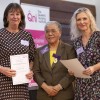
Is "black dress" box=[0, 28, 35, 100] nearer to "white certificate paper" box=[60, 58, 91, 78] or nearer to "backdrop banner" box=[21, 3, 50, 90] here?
"white certificate paper" box=[60, 58, 91, 78]

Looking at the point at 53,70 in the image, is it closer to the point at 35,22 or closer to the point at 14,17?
the point at 14,17

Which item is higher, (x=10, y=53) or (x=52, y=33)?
(x=52, y=33)

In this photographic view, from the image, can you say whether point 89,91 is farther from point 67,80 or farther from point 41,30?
point 41,30

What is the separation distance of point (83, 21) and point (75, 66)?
1.45 feet

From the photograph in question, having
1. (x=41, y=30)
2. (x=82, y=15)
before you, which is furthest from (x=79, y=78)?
(x=41, y=30)

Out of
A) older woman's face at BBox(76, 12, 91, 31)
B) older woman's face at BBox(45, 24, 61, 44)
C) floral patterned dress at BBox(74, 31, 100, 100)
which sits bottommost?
floral patterned dress at BBox(74, 31, 100, 100)

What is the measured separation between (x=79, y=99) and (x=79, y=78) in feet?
0.63

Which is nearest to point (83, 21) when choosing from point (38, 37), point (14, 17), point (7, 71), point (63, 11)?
point (14, 17)

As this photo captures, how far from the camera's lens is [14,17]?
2.32 m

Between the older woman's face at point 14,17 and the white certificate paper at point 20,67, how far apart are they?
306 millimetres

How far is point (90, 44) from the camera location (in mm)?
2381

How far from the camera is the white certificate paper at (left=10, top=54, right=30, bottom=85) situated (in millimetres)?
2255

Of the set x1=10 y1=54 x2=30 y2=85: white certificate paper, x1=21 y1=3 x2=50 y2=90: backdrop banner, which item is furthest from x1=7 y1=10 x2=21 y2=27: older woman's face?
x1=21 y1=3 x2=50 y2=90: backdrop banner

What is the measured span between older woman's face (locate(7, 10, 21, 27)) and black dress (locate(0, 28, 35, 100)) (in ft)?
0.30
